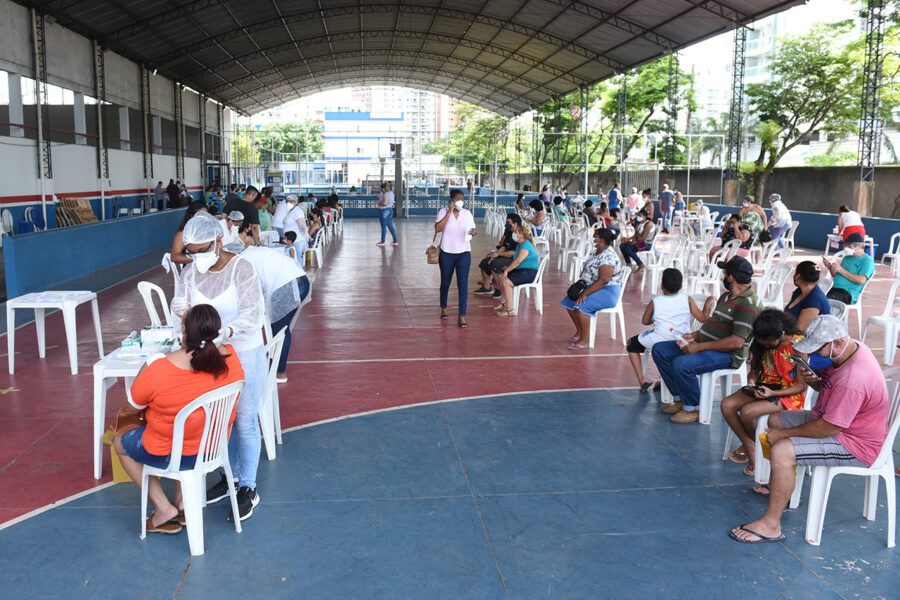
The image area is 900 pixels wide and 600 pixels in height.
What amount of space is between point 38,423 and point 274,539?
246cm

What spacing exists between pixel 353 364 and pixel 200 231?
335cm

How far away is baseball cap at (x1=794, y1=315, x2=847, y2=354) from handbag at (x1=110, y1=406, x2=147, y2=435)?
3.09 metres

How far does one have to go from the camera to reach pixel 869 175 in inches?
747

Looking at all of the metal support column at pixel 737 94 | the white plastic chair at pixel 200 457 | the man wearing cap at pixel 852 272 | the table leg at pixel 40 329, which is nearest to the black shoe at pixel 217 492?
the white plastic chair at pixel 200 457

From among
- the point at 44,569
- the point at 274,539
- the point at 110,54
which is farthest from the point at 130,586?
the point at 110,54

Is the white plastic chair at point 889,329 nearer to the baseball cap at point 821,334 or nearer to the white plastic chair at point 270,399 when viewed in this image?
the baseball cap at point 821,334

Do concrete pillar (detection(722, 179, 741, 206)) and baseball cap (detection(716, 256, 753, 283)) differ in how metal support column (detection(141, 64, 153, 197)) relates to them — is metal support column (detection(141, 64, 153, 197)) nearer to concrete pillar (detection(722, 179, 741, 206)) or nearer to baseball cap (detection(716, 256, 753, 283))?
concrete pillar (detection(722, 179, 741, 206))

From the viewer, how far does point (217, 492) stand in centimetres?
394

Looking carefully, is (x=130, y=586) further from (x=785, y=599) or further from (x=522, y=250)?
(x=522, y=250)

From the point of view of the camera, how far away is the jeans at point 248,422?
3.75 metres

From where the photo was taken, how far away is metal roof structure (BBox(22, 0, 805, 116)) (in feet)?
68.5

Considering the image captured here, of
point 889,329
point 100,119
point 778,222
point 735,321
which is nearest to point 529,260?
point 889,329

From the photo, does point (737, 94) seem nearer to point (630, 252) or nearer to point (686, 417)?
point (630, 252)

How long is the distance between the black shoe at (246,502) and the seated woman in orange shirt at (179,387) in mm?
492
